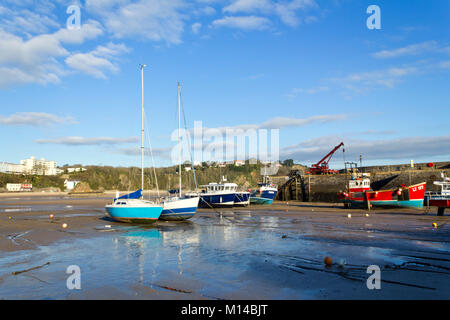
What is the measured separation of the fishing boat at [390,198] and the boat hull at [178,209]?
2295cm

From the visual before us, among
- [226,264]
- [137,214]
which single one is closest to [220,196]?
[137,214]

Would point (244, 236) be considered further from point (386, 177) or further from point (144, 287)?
point (386, 177)

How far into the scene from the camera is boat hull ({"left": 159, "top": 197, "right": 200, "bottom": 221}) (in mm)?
26922

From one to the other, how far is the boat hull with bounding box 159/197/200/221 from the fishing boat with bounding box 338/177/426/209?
22947 millimetres

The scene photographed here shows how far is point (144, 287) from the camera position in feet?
31.0

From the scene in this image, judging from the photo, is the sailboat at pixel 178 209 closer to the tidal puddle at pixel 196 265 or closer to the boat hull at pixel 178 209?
the boat hull at pixel 178 209

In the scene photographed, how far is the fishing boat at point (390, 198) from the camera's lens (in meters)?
37.2

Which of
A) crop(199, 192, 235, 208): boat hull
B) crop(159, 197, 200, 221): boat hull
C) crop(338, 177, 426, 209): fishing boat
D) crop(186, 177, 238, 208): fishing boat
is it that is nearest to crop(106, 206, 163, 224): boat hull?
crop(159, 197, 200, 221): boat hull

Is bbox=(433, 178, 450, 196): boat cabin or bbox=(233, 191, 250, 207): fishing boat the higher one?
bbox=(433, 178, 450, 196): boat cabin

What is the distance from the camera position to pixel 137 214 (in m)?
24.8

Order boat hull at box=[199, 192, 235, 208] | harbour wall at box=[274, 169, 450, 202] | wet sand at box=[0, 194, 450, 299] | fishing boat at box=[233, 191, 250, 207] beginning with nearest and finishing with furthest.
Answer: wet sand at box=[0, 194, 450, 299]
boat hull at box=[199, 192, 235, 208]
fishing boat at box=[233, 191, 250, 207]
harbour wall at box=[274, 169, 450, 202]

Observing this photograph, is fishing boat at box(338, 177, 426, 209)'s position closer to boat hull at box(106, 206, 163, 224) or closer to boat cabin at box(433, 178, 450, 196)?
boat cabin at box(433, 178, 450, 196)
